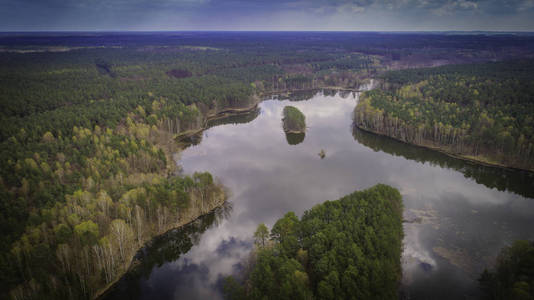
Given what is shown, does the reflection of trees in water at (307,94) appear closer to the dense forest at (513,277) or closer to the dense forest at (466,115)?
the dense forest at (466,115)

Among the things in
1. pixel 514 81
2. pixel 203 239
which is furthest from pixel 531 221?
pixel 514 81

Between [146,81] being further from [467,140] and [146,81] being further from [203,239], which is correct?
[467,140]

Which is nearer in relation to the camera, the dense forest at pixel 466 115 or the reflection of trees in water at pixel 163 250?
the reflection of trees in water at pixel 163 250

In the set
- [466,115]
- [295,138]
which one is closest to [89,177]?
[295,138]

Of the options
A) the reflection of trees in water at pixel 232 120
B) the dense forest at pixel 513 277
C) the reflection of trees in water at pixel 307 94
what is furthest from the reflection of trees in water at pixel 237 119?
the dense forest at pixel 513 277

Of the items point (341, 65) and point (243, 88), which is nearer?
point (243, 88)

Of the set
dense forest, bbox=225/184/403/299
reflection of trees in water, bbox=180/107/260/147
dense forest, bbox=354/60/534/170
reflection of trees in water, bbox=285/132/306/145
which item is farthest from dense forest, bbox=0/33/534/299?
reflection of trees in water, bbox=285/132/306/145
